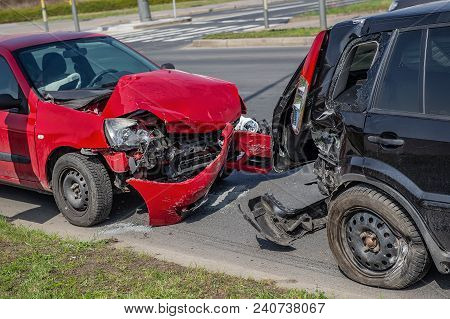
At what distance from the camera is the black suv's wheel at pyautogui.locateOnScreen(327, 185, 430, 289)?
13.8 feet

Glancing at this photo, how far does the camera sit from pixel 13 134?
6562 mm

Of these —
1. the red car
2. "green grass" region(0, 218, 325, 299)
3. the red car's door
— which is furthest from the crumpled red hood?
"green grass" region(0, 218, 325, 299)

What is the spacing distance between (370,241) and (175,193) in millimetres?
1911

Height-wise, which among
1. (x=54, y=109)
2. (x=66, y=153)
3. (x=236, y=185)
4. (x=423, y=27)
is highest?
(x=423, y=27)

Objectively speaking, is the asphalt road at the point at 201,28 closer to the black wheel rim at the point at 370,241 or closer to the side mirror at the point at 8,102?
the side mirror at the point at 8,102

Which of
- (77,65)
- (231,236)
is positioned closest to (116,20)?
(77,65)

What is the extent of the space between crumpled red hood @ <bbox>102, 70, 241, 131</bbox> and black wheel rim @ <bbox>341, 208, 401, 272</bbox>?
78.2 inches

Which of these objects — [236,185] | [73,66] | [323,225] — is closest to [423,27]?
[323,225]

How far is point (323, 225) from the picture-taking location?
5.37m

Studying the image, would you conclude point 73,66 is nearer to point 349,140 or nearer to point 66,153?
point 66,153

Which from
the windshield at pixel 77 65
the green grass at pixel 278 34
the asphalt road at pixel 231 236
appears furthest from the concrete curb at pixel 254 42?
the asphalt road at pixel 231 236

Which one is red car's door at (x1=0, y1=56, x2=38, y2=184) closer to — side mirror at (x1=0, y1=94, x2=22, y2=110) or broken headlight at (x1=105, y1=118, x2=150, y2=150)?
side mirror at (x1=0, y1=94, x2=22, y2=110)

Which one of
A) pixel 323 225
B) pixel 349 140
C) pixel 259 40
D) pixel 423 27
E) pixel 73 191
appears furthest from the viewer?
pixel 259 40
